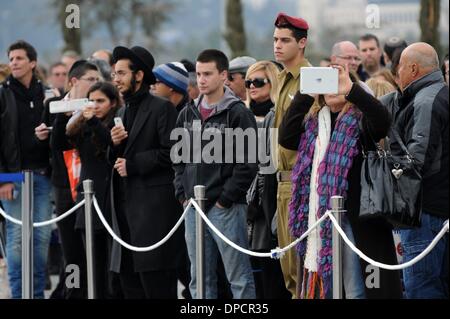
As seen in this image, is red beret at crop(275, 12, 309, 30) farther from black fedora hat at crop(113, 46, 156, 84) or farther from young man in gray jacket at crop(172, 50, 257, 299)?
black fedora hat at crop(113, 46, 156, 84)

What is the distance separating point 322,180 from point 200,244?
1.30 metres

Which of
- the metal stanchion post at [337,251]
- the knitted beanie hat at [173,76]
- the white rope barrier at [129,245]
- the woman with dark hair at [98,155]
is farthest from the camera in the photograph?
the knitted beanie hat at [173,76]

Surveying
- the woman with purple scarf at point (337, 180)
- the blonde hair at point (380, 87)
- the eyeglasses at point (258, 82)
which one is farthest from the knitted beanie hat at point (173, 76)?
the woman with purple scarf at point (337, 180)

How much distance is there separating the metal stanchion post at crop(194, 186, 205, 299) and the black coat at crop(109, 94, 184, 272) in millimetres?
752

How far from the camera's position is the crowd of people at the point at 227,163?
1033 cm

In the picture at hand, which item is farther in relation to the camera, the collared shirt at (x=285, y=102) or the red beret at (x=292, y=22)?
the red beret at (x=292, y=22)

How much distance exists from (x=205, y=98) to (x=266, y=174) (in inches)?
37.1

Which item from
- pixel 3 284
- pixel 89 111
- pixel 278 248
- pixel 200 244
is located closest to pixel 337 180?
pixel 278 248

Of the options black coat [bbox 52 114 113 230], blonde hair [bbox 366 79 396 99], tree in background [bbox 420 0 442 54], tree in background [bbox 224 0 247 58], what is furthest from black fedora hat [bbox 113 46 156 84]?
tree in background [bbox 224 0 247 58]

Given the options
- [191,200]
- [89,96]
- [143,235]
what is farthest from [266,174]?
[89,96]

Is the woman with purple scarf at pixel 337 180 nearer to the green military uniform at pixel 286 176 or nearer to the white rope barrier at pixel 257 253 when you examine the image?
the white rope barrier at pixel 257 253

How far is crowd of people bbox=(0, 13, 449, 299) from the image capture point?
33.9 feet

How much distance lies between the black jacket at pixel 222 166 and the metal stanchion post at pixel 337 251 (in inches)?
57.6
